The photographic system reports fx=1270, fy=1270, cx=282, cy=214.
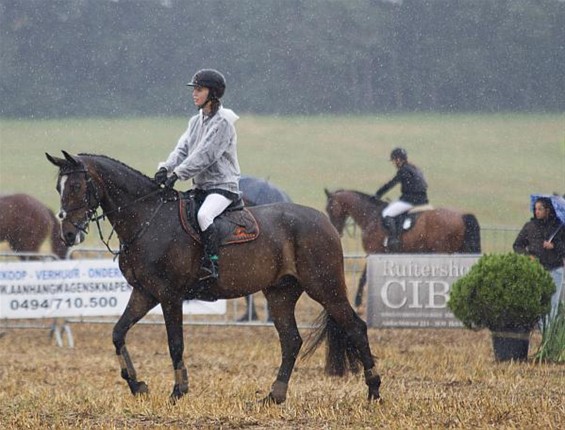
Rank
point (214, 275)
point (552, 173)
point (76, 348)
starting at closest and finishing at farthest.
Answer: point (214, 275), point (76, 348), point (552, 173)

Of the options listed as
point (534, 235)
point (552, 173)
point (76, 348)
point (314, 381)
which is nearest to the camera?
point (314, 381)

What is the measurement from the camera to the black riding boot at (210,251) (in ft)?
31.8

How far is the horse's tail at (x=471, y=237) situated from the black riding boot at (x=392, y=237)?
39.7 inches

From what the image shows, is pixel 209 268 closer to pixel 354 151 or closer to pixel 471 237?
pixel 471 237

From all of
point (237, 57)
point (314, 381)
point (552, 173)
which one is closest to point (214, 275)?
point (314, 381)

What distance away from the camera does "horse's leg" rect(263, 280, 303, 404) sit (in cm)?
1005

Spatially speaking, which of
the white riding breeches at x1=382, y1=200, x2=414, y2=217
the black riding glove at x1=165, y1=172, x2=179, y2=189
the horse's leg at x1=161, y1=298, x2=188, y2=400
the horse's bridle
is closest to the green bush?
the horse's leg at x1=161, y1=298, x2=188, y2=400

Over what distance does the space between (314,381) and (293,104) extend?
19.7 meters

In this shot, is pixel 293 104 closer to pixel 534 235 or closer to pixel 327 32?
pixel 327 32

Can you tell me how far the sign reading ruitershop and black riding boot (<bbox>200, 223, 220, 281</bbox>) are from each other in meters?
5.95

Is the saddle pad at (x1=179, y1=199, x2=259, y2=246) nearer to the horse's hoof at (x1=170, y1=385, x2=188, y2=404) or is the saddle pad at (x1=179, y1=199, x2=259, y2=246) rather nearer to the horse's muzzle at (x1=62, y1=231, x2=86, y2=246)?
the horse's muzzle at (x1=62, y1=231, x2=86, y2=246)

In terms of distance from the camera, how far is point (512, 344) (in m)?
13.1

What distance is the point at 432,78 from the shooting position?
30375 mm

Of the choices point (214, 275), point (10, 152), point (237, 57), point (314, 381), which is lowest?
point (314, 381)
